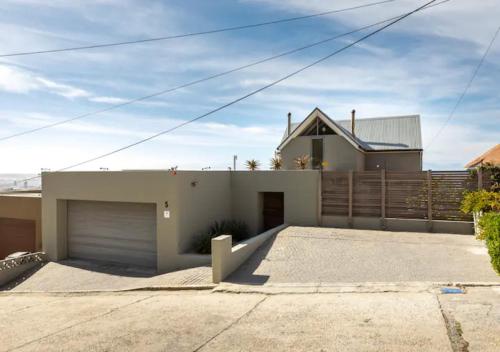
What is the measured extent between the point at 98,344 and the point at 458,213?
14060 mm

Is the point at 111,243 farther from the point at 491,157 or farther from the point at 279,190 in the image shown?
the point at 491,157

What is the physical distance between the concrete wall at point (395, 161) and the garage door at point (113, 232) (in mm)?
15353

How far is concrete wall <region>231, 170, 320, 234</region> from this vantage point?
1700cm

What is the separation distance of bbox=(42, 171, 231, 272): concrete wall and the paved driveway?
10.3ft

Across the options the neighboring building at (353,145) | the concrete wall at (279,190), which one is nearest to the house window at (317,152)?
the neighboring building at (353,145)

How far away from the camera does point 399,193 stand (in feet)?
51.8

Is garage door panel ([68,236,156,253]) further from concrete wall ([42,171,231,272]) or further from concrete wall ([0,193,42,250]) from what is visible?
concrete wall ([0,193,42,250])

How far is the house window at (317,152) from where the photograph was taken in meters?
23.6

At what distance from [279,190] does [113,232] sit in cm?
775

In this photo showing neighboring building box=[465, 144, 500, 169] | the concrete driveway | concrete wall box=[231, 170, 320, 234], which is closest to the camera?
the concrete driveway

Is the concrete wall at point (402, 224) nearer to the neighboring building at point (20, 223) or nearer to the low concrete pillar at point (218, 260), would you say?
the low concrete pillar at point (218, 260)

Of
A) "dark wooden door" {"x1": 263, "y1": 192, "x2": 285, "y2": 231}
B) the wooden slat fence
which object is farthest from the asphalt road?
"dark wooden door" {"x1": 263, "y1": 192, "x2": 285, "y2": 231}

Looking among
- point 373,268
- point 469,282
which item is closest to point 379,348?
point 469,282

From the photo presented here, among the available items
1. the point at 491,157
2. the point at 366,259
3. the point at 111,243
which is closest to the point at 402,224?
the point at 366,259
